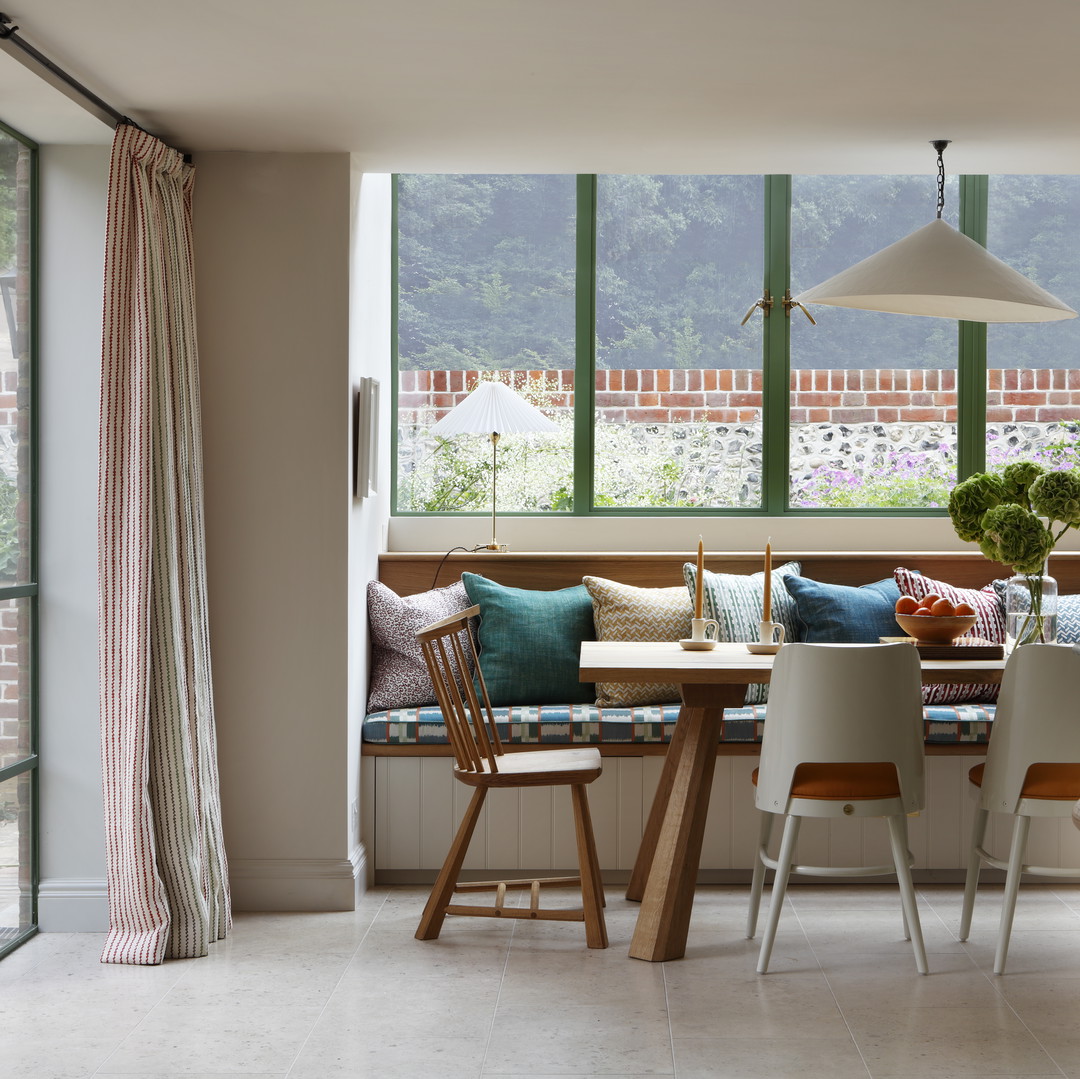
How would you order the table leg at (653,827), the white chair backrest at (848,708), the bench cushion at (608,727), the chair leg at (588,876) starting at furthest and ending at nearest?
the bench cushion at (608,727) → the table leg at (653,827) → the chair leg at (588,876) → the white chair backrest at (848,708)

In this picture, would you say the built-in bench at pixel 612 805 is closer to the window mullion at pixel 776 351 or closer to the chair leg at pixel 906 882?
the chair leg at pixel 906 882

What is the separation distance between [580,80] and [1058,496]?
1.78 metres

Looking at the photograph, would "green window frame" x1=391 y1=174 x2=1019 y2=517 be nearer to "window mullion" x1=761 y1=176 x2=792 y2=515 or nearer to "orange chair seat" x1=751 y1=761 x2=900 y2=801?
"window mullion" x1=761 y1=176 x2=792 y2=515

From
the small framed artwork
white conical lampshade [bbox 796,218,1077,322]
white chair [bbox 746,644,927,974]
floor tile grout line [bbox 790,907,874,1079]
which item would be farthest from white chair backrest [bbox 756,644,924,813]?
the small framed artwork

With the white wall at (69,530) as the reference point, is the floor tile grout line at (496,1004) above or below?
below

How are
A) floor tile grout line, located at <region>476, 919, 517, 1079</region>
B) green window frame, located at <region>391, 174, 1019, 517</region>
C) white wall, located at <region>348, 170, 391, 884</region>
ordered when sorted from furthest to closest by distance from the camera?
green window frame, located at <region>391, 174, 1019, 517</region> → white wall, located at <region>348, 170, 391, 884</region> → floor tile grout line, located at <region>476, 919, 517, 1079</region>

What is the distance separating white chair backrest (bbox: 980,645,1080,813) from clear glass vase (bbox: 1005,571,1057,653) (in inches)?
11.7

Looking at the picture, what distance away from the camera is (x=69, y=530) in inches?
141

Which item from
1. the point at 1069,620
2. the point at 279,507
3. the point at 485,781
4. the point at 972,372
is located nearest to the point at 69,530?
the point at 279,507

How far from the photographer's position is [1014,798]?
10.7 feet

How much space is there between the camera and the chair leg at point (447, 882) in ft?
11.6

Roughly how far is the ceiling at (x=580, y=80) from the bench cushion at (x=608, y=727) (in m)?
1.84

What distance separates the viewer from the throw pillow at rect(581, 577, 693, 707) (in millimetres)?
4242

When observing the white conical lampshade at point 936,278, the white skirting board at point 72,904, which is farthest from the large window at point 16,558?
the white conical lampshade at point 936,278
